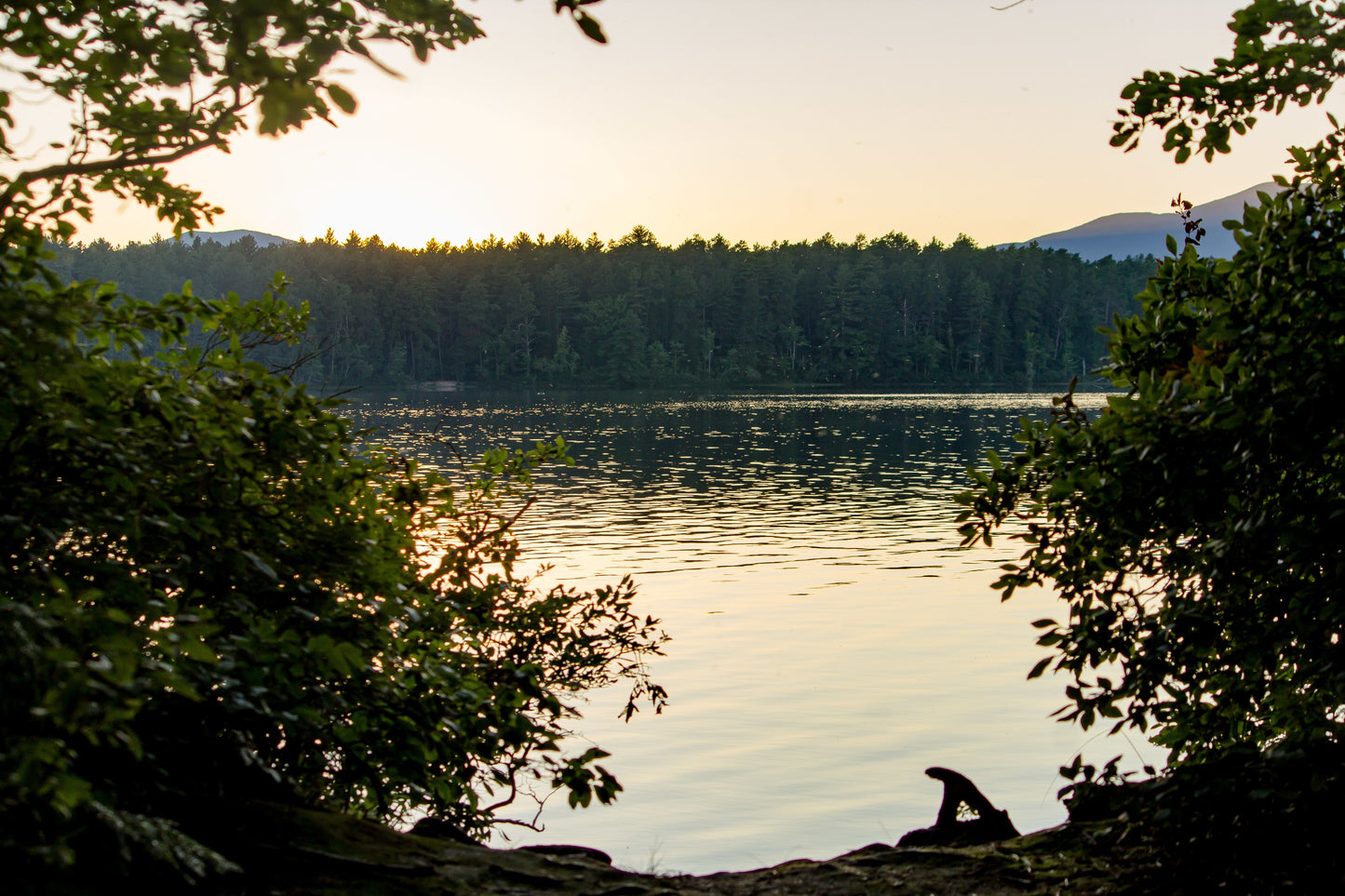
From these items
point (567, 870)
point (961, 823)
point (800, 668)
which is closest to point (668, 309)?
point (800, 668)

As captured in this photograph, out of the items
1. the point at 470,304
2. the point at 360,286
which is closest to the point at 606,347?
the point at 470,304

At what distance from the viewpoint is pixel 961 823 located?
20.4 feet

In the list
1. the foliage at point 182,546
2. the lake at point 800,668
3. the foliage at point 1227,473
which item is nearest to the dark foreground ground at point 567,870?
the foliage at point 182,546

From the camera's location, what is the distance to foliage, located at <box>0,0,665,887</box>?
8.32ft

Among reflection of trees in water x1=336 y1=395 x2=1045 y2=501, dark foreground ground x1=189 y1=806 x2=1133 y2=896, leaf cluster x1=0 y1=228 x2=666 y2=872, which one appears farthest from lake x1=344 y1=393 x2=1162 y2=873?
leaf cluster x1=0 y1=228 x2=666 y2=872

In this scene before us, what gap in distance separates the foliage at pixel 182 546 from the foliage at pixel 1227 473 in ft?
8.68

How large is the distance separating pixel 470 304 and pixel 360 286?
1532cm

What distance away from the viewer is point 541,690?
19.4 feet

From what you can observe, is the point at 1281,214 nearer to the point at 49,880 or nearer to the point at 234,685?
the point at 234,685

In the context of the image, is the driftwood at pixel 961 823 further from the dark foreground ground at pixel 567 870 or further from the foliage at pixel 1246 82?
the foliage at pixel 1246 82

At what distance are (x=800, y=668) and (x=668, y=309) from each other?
134 m

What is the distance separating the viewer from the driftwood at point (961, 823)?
6.08m

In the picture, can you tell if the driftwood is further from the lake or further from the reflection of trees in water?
the reflection of trees in water

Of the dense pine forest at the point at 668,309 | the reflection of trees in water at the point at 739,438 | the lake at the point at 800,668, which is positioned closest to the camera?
the lake at the point at 800,668
